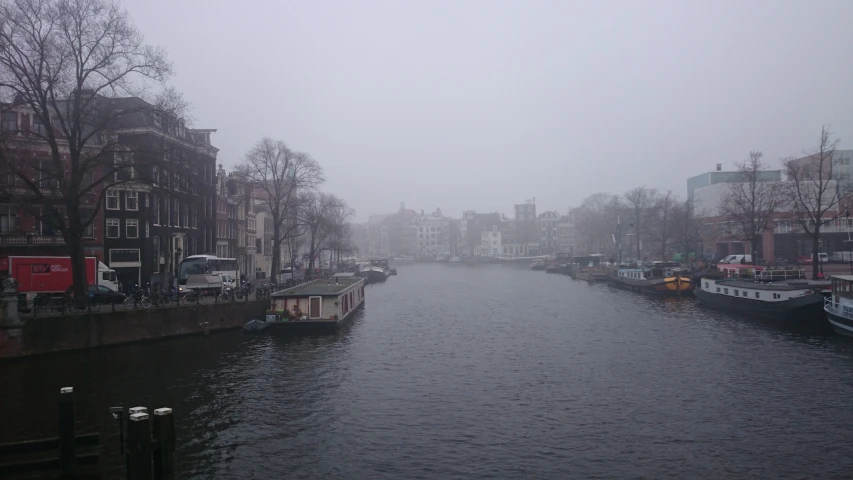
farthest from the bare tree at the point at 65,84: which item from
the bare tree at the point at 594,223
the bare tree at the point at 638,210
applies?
the bare tree at the point at 594,223

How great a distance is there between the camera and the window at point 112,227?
5116 centimetres

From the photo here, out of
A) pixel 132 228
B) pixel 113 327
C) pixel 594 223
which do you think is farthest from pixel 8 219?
pixel 594 223

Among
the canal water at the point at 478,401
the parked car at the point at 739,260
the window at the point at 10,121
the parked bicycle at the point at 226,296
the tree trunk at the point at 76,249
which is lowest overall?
the canal water at the point at 478,401

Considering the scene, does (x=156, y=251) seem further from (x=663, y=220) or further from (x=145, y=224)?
(x=663, y=220)

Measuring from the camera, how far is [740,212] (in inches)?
2569

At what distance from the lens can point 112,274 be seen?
149 feet

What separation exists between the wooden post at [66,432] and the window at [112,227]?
40.5 m

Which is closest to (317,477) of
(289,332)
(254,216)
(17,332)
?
(17,332)

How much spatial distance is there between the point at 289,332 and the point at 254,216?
4965 centimetres

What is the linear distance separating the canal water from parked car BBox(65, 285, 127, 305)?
17.1ft

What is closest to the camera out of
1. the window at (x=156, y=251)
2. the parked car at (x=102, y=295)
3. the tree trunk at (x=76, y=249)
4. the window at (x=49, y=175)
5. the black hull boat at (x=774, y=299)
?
the window at (x=49, y=175)

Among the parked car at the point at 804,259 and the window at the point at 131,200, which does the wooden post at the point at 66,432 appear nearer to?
the window at the point at 131,200

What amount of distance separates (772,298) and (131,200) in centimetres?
4688

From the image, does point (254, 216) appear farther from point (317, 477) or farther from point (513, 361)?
point (317, 477)
